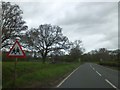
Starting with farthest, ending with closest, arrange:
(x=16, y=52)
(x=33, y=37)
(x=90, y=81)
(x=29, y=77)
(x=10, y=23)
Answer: (x=33, y=37), (x=10, y=23), (x=90, y=81), (x=29, y=77), (x=16, y=52)

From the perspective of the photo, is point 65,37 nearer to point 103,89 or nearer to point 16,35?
point 16,35

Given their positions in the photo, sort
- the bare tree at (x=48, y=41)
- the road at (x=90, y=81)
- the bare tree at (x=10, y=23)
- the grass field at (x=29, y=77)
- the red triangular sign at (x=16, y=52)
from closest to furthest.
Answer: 1. the red triangular sign at (x=16, y=52)
2. the grass field at (x=29, y=77)
3. the road at (x=90, y=81)
4. the bare tree at (x=10, y=23)
5. the bare tree at (x=48, y=41)

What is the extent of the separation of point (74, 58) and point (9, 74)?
101m

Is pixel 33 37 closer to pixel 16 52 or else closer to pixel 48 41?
pixel 48 41

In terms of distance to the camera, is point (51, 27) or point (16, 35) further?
point (51, 27)

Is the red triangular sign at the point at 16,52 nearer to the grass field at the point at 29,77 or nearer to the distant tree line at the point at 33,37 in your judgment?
the grass field at the point at 29,77

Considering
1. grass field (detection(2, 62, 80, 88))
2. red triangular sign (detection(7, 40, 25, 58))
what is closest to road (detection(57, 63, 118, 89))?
grass field (detection(2, 62, 80, 88))

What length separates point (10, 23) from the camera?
37.7m

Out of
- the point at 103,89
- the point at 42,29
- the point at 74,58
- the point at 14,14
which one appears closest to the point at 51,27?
the point at 42,29

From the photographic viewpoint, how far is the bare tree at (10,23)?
3652 cm

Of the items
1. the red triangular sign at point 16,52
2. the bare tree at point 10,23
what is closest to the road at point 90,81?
the red triangular sign at point 16,52

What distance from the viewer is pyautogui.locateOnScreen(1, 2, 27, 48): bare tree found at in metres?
36.5

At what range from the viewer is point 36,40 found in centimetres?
6606

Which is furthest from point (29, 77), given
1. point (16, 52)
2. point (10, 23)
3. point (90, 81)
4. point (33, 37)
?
point (33, 37)
